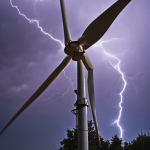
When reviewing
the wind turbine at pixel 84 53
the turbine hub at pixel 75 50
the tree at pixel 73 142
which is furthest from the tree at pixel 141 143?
the turbine hub at pixel 75 50

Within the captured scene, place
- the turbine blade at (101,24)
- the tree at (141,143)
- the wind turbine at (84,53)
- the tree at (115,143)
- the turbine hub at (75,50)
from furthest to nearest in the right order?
the tree at (115,143)
the tree at (141,143)
the turbine hub at (75,50)
the wind turbine at (84,53)
the turbine blade at (101,24)

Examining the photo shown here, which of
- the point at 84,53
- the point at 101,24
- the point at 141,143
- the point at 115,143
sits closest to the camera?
the point at 101,24

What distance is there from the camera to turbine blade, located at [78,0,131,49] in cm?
813

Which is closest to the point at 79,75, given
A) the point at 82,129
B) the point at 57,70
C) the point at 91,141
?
the point at 57,70

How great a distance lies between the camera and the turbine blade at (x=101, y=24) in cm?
813

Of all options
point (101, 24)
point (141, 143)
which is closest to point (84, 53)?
point (101, 24)

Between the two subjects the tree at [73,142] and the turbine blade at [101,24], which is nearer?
the turbine blade at [101,24]

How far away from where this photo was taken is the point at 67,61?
12.7m

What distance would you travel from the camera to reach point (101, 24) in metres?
9.48

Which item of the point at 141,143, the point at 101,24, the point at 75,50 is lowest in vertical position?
the point at 141,143

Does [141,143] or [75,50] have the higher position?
[75,50]

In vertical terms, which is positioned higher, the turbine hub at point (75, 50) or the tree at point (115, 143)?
the turbine hub at point (75, 50)

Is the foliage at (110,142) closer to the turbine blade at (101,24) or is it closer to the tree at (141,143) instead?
the tree at (141,143)

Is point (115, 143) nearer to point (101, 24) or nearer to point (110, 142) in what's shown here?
point (110, 142)
